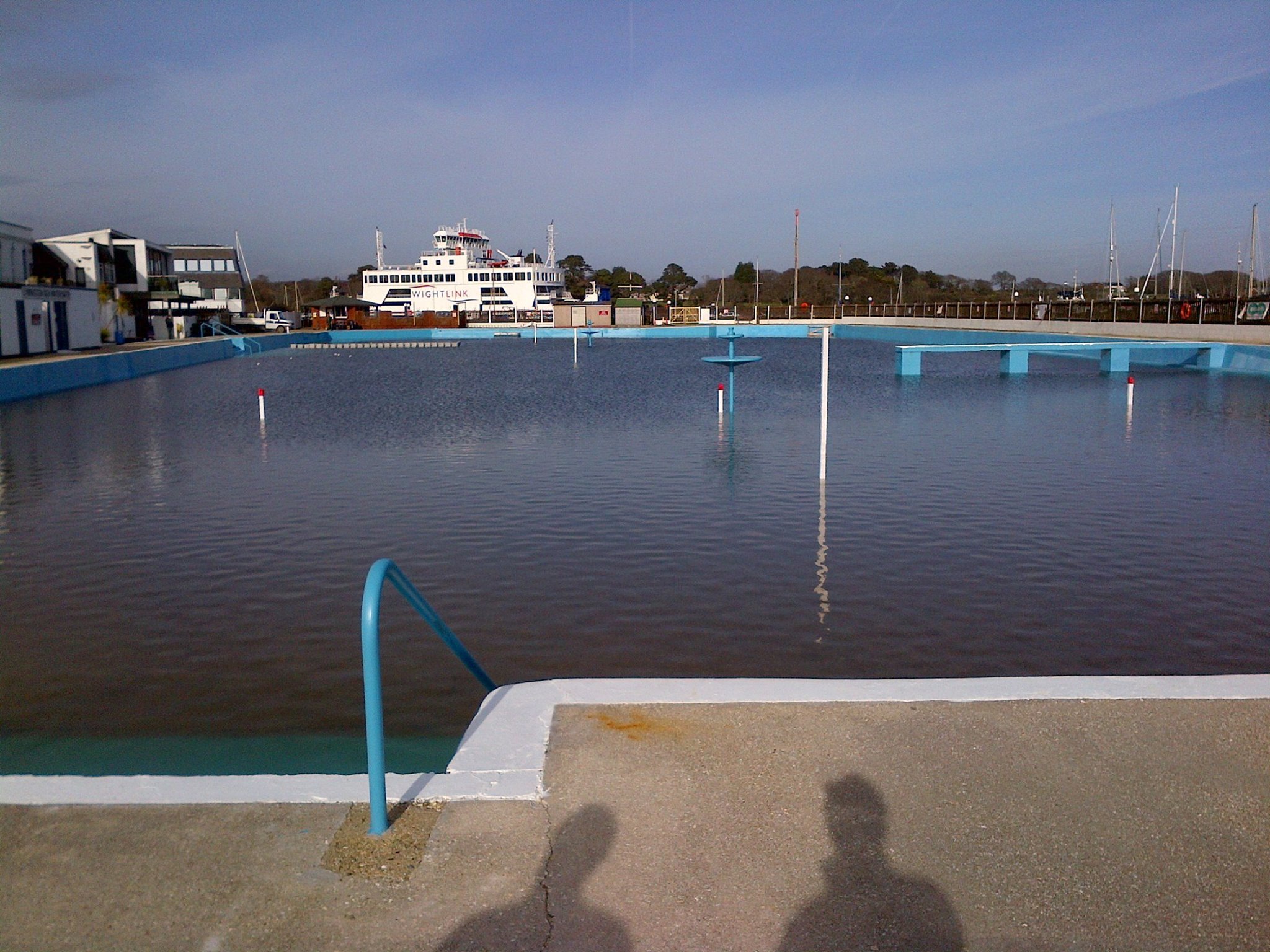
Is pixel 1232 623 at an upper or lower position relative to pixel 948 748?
lower

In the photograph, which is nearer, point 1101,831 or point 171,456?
point 1101,831

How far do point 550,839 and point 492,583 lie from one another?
573 centimetres

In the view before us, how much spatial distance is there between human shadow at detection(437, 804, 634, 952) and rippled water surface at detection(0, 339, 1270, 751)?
2935mm

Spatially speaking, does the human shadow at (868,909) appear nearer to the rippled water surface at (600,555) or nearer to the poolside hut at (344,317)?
the rippled water surface at (600,555)

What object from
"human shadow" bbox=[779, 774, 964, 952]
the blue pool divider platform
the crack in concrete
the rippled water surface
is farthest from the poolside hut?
"human shadow" bbox=[779, 774, 964, 952]

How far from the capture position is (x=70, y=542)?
1091cm

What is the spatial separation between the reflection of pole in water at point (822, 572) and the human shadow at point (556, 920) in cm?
487

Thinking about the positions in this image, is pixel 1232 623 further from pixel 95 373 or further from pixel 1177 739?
pixel 95 373

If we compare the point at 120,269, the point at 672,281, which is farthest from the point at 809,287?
the point at 120,269

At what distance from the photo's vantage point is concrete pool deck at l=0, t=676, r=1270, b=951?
10.1 feet

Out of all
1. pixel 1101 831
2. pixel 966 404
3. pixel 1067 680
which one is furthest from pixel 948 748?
pixel 966 404

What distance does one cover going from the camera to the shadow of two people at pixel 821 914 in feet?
9.93

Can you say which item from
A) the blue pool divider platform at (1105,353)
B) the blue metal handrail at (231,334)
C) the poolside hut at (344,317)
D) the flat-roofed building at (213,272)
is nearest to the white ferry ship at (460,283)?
the poolside hut at (344,317)

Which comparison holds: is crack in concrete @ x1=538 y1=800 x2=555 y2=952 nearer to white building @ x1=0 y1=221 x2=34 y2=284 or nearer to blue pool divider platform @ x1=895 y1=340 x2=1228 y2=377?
blue pool divider platform @ x1=895 y1=340 x2=1228 y2=377
